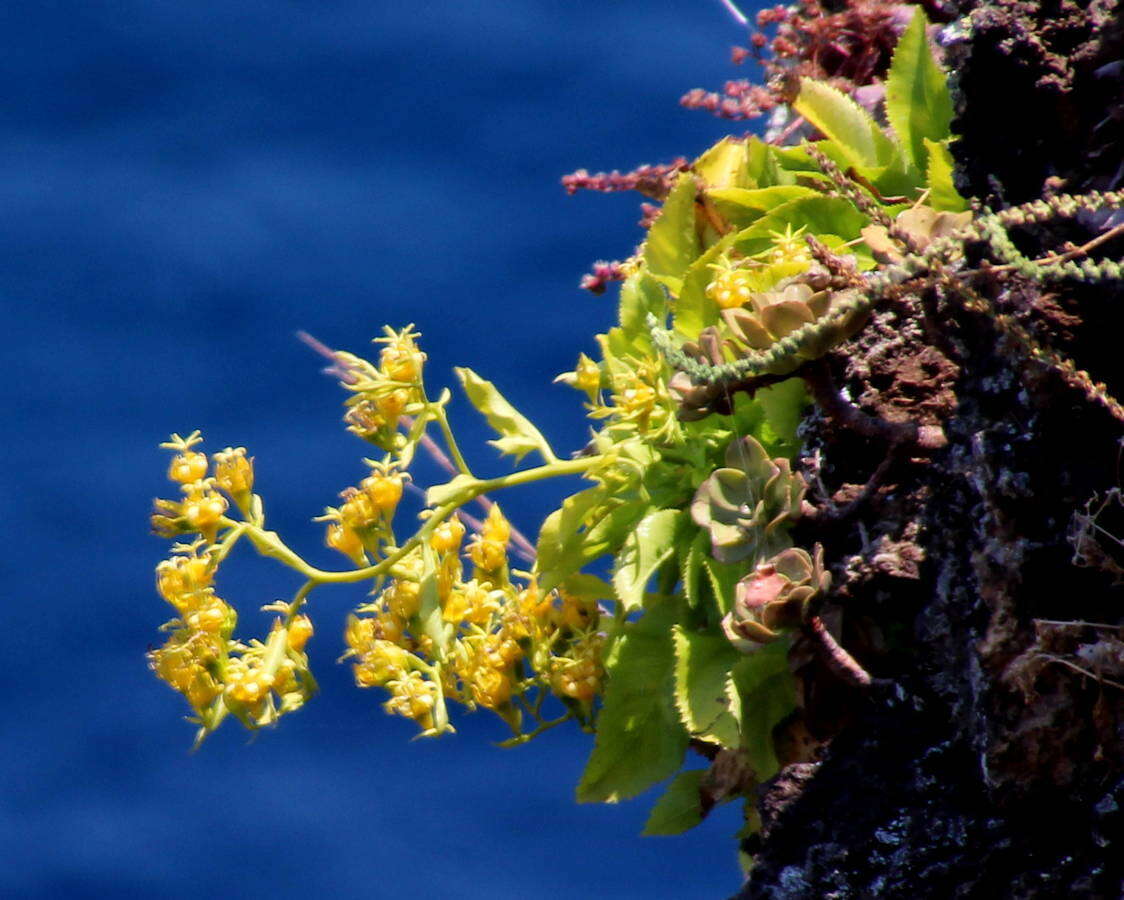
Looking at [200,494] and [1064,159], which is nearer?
[1064,159]

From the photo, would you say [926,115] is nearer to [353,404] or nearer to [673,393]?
[673,393]

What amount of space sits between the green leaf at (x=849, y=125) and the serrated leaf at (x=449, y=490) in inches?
15.4

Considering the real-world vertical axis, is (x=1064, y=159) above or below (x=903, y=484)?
above

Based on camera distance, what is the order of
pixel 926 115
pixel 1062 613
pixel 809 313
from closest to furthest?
pixel 1062 613
pixel 809 313
pixel 926 115

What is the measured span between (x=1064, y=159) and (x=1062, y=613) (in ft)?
0.89

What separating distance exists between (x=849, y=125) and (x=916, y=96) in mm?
59

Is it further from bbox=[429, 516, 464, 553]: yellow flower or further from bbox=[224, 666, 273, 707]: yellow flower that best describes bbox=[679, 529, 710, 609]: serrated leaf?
bbox=[224, 666, 273, 707]: yellow flower

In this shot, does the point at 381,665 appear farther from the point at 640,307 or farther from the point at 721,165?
the point at 721,165

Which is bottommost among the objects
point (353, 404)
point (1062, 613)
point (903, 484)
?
point (1062, 613)

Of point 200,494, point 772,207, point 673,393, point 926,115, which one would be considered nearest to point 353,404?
point 200,494

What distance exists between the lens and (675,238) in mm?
1020

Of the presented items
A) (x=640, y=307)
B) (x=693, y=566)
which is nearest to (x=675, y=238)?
(x=640, y=307)

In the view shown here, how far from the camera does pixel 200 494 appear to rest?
97 cm

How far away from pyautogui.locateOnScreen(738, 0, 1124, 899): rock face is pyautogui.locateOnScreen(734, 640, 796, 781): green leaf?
0.18ft
